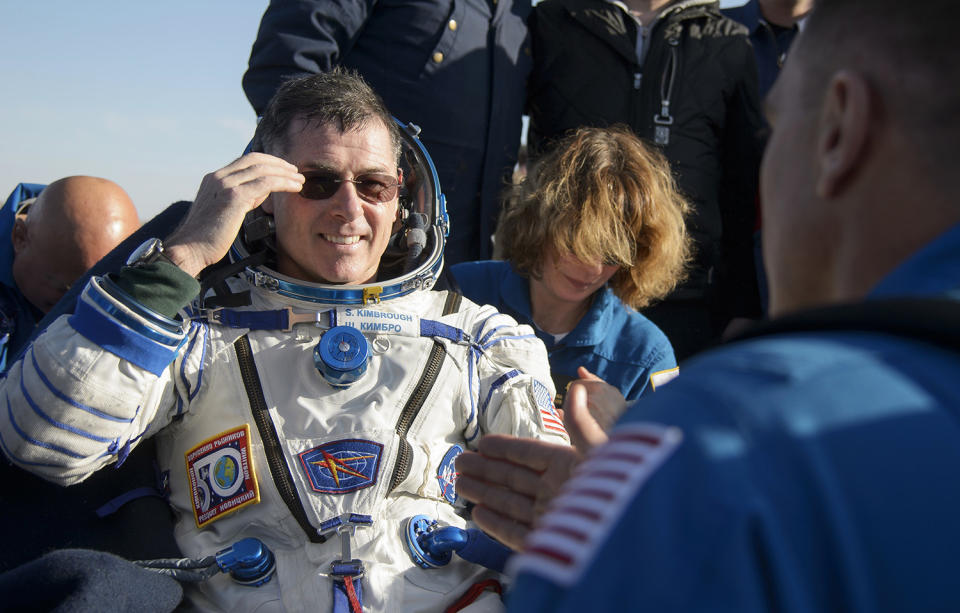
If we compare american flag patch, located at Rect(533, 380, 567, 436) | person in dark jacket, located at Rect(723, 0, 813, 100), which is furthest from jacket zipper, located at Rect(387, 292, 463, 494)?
person in dark jacket, located at Rect(723, 0, 813, 100)

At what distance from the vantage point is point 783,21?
3438 mm

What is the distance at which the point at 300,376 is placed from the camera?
204 cm

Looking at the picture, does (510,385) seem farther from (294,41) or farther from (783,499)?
(783,499)

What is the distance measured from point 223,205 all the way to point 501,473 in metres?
1.10

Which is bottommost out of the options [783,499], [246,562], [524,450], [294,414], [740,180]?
[246,562]

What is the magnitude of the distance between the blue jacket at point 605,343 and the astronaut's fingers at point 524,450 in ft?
4.57

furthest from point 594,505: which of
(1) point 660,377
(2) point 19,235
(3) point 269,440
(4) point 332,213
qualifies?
(2) point 19,235

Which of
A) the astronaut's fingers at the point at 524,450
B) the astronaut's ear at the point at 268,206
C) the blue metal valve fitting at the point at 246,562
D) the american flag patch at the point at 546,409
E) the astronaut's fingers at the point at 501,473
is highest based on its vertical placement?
the astronaut's ear at the point at 268,206

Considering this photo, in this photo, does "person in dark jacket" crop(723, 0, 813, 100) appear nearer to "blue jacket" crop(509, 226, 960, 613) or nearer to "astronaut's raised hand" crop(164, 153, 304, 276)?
"astronaut's raised hand" crop(164, 153, 304, 276)

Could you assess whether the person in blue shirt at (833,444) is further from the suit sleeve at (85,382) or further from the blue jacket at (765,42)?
the blue jacket at (765,42)

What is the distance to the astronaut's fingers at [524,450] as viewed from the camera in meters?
1.22

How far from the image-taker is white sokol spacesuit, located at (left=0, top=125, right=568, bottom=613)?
171cm

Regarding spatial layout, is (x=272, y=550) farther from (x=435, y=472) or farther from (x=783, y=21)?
(x=783, y=21)

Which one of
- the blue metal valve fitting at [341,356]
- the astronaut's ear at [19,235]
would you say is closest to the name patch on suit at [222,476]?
the blue metal valve fitting at [341,356]
